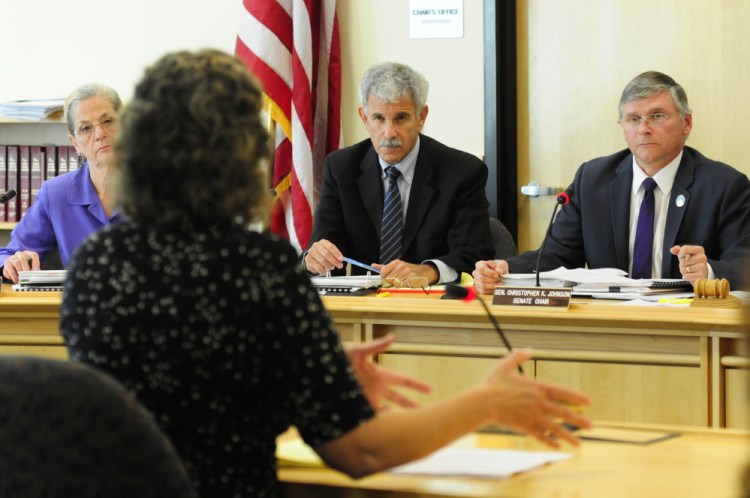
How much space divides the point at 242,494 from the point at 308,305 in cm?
25

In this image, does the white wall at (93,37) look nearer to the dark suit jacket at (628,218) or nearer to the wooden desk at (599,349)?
the dark suit jacket at (628,218)

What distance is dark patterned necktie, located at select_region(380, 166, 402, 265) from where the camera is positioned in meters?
3.91

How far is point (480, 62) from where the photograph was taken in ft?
16.0

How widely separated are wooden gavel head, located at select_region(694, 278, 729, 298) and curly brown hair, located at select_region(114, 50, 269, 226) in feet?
6.27

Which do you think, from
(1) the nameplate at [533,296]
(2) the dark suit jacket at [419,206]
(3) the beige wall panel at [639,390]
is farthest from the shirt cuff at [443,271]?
(3) the beige wall panel at [639,390]

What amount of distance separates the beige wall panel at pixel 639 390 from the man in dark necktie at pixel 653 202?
34.9 inches

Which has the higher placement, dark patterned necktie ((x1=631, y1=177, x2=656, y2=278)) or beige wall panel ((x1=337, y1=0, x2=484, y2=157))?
beige wall panel ((x1=337, y1=0, x2=484, y2=157))

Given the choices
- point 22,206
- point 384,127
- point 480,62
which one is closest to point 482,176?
point 384,127

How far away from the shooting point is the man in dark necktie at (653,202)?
11.8 ft

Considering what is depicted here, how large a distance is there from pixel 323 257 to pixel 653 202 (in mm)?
1147

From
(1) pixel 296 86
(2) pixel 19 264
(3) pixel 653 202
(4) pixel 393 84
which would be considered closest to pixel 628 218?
(3) pixel 653 202

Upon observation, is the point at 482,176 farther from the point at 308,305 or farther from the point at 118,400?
the point at 118,400

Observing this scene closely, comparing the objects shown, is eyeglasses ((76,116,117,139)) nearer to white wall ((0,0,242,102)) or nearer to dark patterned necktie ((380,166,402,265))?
dark patterned necktie ((380,166,402,265))

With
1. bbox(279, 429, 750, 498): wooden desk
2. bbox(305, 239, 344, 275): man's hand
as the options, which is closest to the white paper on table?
bbox(279, 429, 750, 498): wooden desk
